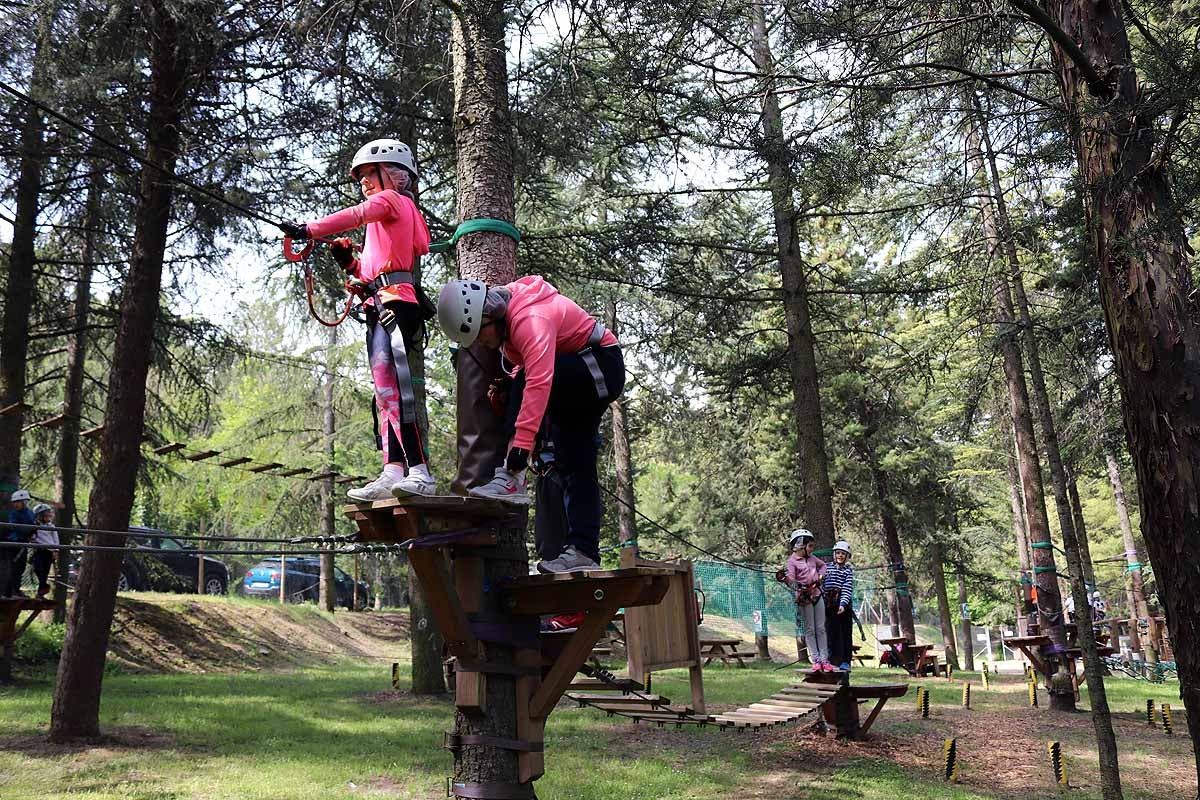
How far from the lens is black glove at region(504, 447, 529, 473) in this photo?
4.05m

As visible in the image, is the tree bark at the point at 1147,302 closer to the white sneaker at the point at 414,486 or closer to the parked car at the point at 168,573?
the white sneaker at the point at 414,486

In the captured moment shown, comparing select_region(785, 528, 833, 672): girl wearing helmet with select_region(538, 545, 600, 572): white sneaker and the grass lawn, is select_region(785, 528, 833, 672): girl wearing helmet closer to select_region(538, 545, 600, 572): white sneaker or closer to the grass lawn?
the grass lawn

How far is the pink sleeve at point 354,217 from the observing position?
4191 mm

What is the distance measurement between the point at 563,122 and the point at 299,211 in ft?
10.1

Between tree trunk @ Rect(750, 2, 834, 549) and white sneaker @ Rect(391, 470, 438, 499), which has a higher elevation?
tree trunk @ Rect(750, 2, 834, 549)

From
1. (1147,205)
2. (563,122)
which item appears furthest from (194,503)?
(1147,205)

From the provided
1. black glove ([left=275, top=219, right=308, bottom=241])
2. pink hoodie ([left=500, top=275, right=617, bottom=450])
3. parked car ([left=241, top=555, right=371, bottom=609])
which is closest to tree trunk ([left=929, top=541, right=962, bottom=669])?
parked car ([left=241, top=555, right=371, bottom=609])

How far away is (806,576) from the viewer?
35.5 ft

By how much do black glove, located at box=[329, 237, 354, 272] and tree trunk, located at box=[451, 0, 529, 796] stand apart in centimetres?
70

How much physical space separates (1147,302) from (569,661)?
3.94m

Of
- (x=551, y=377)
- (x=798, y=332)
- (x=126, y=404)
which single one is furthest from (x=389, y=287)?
(x=798, y=332)

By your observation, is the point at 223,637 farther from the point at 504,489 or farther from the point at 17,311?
the point at 504,489

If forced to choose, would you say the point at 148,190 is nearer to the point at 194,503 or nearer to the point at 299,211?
the point at 299,211

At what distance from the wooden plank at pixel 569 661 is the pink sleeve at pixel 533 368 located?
38.0 inches
